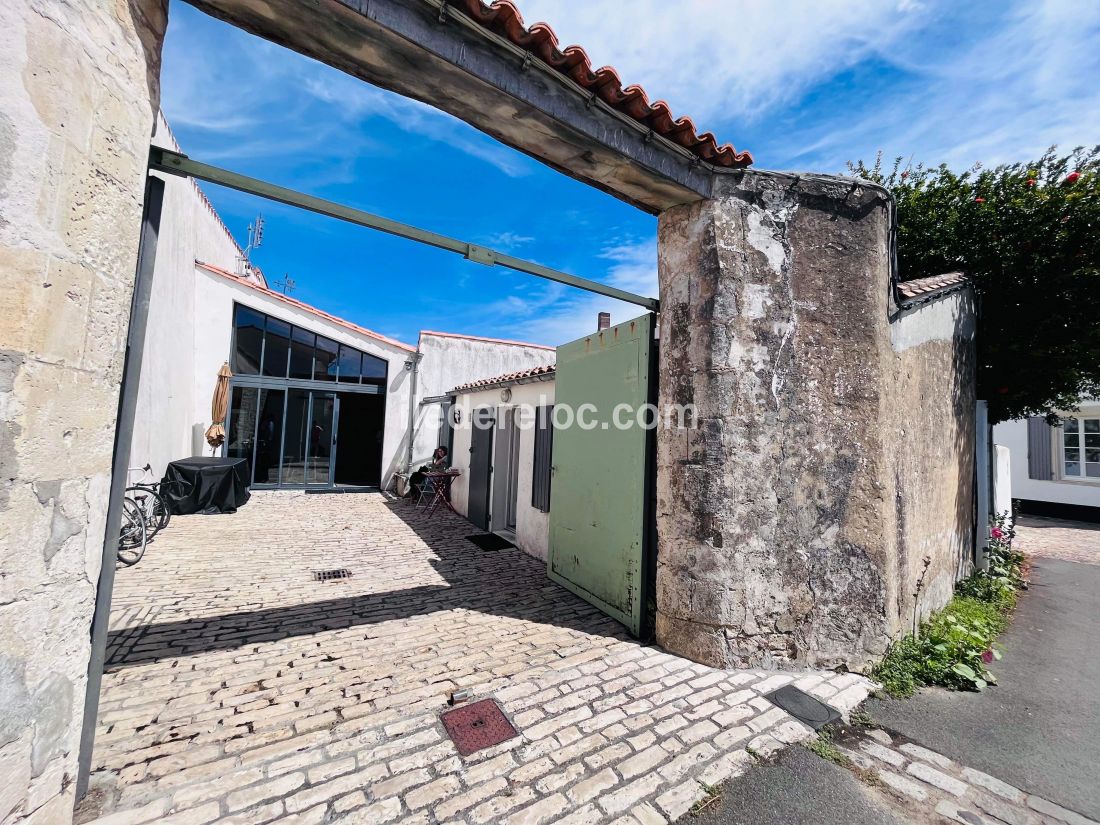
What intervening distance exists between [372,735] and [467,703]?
60 cm

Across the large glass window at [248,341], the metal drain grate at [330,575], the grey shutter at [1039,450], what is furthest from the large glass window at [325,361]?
the grey shutter at [1039,450]

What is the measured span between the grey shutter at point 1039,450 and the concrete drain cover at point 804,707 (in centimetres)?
1444

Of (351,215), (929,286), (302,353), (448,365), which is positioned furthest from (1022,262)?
(302,353)

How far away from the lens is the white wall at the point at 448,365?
1258cm

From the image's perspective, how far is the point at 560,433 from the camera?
5.32 metres

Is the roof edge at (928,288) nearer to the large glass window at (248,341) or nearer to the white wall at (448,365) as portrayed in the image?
the white wall at (448,365)

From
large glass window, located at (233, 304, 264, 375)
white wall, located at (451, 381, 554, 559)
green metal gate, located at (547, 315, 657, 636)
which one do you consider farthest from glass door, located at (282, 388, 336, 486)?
green metal gate, located at (547, 315, 657, 636)

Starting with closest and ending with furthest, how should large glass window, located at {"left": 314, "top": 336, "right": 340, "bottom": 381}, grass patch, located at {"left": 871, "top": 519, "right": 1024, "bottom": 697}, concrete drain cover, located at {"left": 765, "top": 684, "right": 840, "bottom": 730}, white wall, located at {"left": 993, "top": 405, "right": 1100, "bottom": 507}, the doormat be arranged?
concrete drain cover, located at {"left": 765, "top": 684, "right": 840, "bottom": 730} → grass patch, located at {"left": 871, "top": 519, "right": 1024, "bottom": 697} → the doormat → white wall, located at {"left": 993, "top": 405, "right": 1100, "bottom": 507} → large glass window, located at {"left": 314, "top": 336, "right": 340, "bottom": 381}

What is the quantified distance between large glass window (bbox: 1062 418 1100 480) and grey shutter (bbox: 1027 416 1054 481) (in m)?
0.34

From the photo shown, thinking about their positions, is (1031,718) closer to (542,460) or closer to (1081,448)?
(542,460)

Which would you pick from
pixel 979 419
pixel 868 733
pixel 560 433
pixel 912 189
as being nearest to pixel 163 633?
pixel 560 433

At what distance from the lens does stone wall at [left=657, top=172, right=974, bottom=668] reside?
3494 millimetres

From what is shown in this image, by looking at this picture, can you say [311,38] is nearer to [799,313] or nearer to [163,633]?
[799,313]

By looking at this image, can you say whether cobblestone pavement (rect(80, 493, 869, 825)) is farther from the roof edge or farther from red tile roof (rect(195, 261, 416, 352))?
red tile roof (rect(195, 261, 416, 352))
